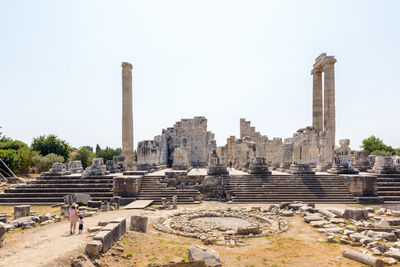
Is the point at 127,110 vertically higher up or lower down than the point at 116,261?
higher up

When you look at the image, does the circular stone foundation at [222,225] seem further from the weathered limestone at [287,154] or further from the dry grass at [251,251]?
the weathered limestone at [287,154]

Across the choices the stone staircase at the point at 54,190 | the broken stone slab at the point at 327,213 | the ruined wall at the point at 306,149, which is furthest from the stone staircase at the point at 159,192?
the ruined wall at the point at 306,149

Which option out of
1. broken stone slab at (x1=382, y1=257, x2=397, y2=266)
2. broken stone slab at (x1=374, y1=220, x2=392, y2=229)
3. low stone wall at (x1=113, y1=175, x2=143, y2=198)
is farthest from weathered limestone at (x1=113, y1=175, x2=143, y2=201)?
broken stone slab at (x1=382, y1=257, x2=397, y2=266)

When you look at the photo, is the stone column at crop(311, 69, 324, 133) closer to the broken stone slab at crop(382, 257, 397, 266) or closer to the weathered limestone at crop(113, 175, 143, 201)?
the weathered limestone at crop(113, 175, 143, 201)

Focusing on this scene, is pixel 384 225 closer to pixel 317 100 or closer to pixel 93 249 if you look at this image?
pixel 93 249

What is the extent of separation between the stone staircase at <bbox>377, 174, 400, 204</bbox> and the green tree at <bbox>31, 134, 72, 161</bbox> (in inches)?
1437

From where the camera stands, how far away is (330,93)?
23969mm

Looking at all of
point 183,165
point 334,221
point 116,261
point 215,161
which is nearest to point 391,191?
point 334,221

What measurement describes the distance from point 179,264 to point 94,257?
6.80 feet

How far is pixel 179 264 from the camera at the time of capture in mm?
5574

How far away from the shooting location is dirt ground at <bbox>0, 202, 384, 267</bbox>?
5.90m

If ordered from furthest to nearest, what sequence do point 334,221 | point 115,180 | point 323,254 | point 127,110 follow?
point 127,110
point 115,180
point 334,221
point 323,254

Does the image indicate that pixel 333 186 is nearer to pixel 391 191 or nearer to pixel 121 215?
pixel 391 191

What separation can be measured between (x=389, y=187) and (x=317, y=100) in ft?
42.5
